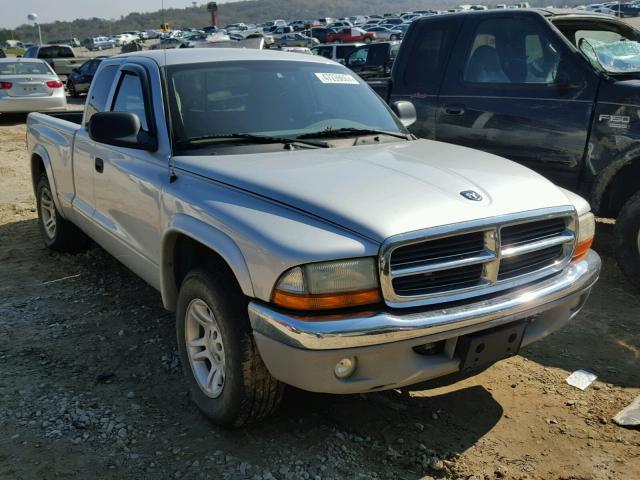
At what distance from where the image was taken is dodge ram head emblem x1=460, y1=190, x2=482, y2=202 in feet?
9.43

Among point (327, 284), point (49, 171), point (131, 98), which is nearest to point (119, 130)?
point (131, 98)

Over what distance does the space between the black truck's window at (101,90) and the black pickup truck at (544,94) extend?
280 centimetres

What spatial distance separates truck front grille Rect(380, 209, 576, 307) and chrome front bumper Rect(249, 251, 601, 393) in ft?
0.25

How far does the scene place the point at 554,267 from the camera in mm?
3100

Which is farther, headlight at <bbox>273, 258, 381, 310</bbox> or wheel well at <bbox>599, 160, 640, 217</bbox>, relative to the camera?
wheel well at <bbox>599, 160, 640, 217</bbox>

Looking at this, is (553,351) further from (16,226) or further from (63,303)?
(16,226)

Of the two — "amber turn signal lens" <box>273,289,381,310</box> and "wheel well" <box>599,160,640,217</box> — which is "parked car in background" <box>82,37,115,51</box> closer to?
"wheel well" <box>599,160,640,217</box>

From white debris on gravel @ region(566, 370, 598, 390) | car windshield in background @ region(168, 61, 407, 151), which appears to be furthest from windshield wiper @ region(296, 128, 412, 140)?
white debris on gravel @ region(566, 370, 598, 390)

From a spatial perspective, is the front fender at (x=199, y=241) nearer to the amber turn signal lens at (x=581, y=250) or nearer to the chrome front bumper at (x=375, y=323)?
the chrome front bumper at (x=375, y=323)

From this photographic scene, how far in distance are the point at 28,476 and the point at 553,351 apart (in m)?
3.02

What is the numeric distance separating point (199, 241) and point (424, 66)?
391 centimetres

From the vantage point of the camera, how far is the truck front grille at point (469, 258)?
8.46ft

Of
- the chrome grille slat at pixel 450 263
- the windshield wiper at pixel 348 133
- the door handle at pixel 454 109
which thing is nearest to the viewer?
the chrome grille slat at pixel 450 263

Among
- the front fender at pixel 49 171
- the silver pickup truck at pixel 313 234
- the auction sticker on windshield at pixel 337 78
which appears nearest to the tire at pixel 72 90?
the front fender at pixel 49 171
